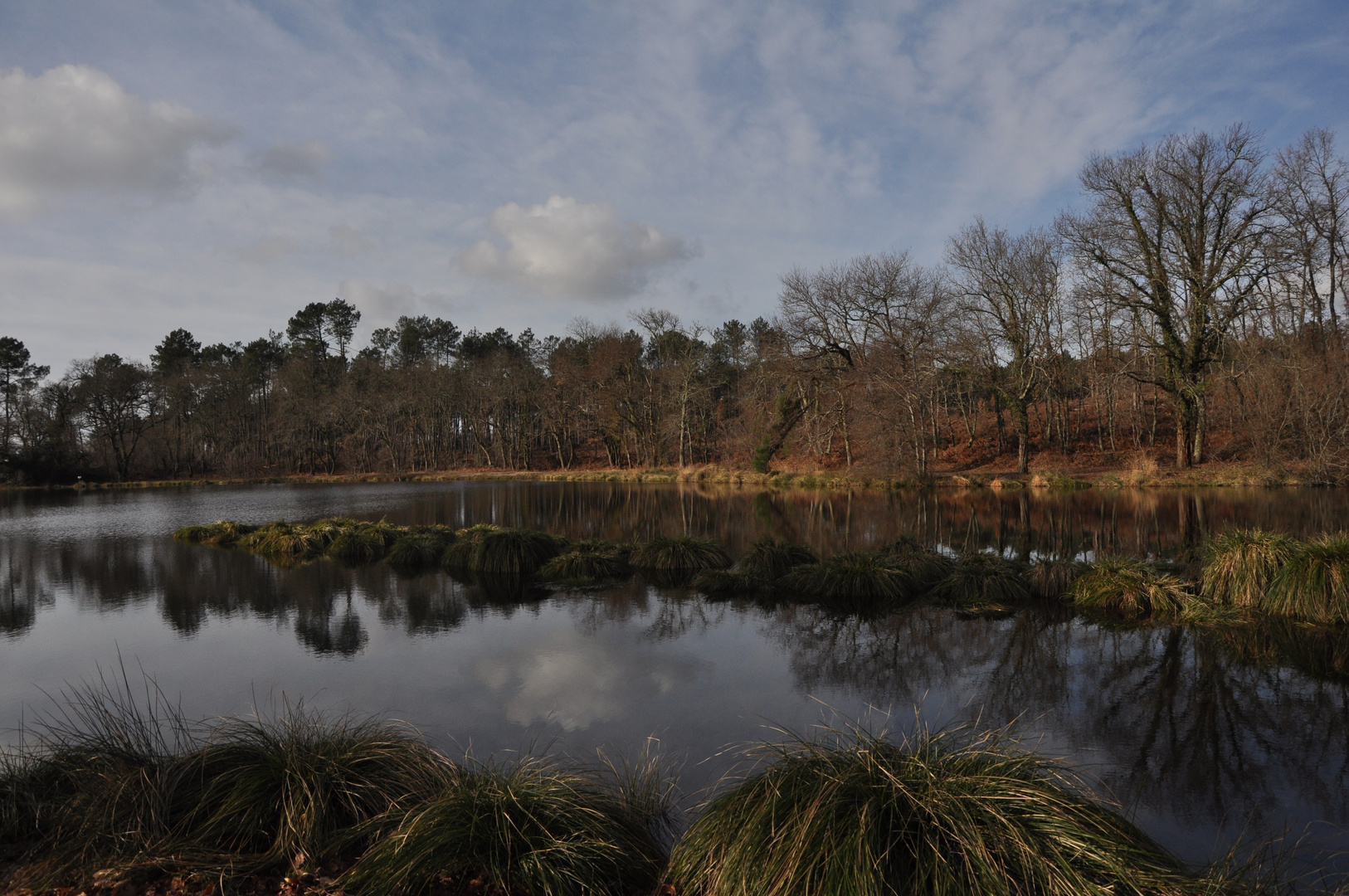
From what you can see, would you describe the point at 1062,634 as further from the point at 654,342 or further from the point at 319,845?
the point at 654,342

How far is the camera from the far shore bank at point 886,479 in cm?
2612

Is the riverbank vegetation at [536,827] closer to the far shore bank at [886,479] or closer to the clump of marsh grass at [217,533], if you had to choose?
the clump of marsh grass at [217,533]

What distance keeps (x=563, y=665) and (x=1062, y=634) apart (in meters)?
5.74

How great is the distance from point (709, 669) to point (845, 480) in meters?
25.9

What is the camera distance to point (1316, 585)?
824 centimetres

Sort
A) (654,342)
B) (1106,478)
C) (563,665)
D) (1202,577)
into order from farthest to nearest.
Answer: (654,342) → (1106,478) → (1202,577) → (563,665)

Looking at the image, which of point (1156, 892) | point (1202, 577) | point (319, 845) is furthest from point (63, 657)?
point (1202, 577)

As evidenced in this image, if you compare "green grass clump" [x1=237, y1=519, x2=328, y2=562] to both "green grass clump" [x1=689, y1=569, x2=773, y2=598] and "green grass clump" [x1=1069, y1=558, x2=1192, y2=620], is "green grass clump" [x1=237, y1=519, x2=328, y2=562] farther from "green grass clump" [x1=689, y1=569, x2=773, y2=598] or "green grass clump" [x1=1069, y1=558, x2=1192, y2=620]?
"green grass clump" [x1=1069, y1=558, x2=1192, y2=620]

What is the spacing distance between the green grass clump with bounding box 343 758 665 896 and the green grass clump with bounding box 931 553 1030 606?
23.6 feet

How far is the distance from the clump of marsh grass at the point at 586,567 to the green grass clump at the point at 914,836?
889 cm

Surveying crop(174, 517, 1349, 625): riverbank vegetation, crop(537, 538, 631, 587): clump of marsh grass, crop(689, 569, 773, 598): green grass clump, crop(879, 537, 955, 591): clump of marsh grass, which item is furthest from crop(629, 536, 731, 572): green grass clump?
crop(879, 537, 955, 591): clump of marsh grass

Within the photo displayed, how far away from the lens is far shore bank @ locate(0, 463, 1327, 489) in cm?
2612

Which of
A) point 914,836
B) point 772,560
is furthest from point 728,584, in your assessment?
point 914,836

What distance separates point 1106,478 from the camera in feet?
90.8
